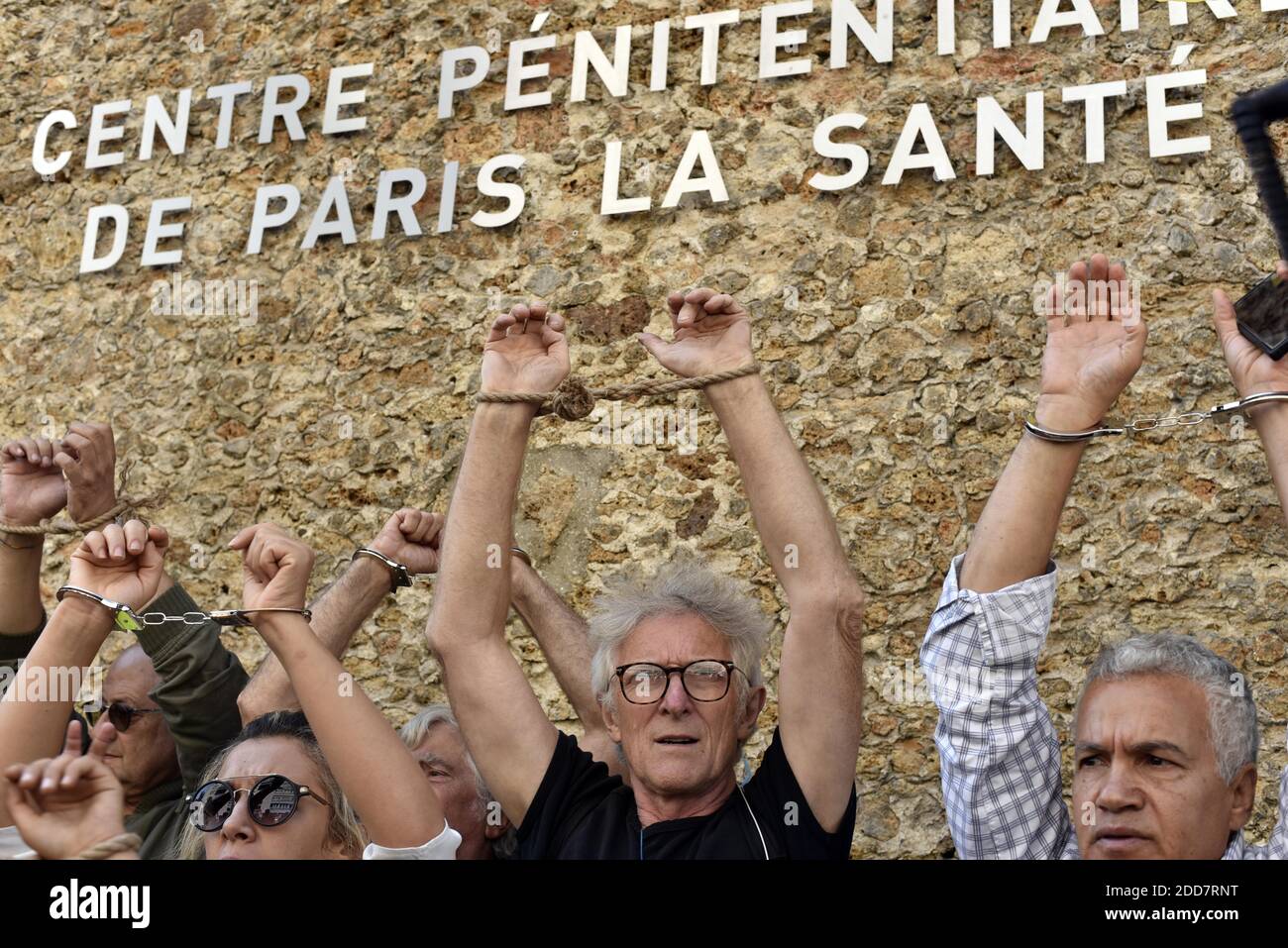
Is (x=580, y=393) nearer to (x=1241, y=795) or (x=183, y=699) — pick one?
(x=183, y=699)

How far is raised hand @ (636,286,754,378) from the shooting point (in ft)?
8.34

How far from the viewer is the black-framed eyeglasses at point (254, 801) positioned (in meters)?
2.46

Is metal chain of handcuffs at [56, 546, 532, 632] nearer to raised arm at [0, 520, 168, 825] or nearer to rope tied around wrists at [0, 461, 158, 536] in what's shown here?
raised arm at [0, 520, 168, 825]

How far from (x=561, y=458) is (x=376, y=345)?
0.95m

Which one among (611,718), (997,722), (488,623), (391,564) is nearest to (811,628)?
(997,722)

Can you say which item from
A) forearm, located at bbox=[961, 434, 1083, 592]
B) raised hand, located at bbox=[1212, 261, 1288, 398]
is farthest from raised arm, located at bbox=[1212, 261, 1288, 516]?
forearm, located at bbox=[961, 434, 1083, 592]

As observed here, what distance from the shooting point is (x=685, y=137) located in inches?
216

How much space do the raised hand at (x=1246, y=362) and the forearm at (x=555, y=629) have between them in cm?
145

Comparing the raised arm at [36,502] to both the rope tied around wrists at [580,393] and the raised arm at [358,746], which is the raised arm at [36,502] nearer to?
the raised arm at [358,746]

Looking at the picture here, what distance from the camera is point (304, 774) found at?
253 centimetres

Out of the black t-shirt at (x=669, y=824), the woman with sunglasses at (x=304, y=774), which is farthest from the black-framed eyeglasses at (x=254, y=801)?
the black t-shirt at (x=669, y=824)

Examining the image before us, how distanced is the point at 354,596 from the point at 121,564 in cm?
53
